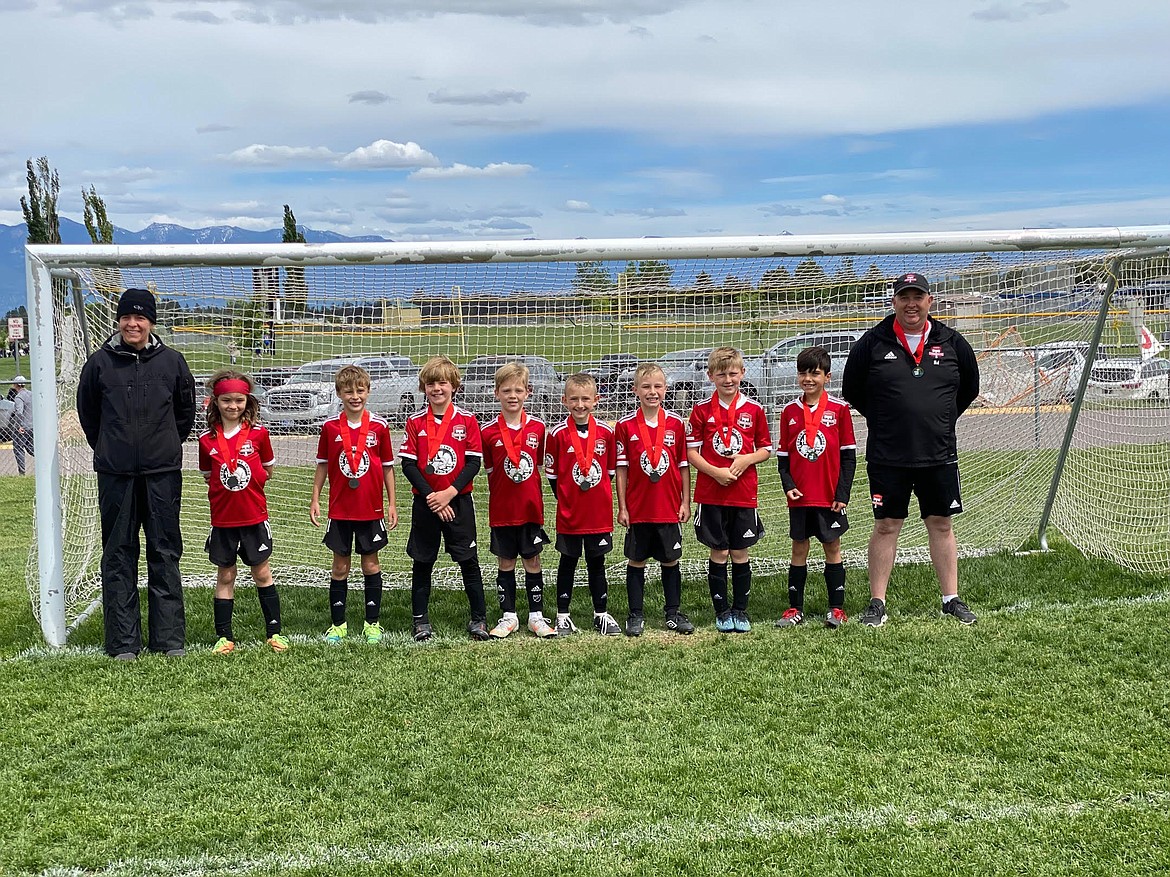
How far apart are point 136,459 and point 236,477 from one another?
0.49m

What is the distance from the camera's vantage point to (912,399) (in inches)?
203

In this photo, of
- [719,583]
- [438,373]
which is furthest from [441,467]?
[719,583]

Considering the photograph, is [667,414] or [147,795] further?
[667,414]

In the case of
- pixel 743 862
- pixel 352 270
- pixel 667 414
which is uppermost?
pixel 352 270

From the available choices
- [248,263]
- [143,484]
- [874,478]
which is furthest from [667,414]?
[143,484]

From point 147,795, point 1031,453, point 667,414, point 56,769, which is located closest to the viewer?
point 147,795

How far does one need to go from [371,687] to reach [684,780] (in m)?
1.77

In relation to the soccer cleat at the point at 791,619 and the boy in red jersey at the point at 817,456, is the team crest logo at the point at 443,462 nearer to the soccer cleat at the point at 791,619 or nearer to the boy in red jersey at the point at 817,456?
the boy in red jersey at the point at 817,456

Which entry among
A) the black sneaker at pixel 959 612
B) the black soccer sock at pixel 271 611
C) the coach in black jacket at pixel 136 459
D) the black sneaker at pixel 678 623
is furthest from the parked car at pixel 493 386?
the black sneaker at pixel 959 612

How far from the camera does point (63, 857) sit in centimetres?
321

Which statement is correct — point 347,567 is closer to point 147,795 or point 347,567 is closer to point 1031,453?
point 147,795

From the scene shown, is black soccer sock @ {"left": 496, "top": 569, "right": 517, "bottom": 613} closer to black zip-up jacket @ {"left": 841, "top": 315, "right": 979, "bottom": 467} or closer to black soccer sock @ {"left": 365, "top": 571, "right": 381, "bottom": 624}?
black soccer sock @ {"left": 365, "top": 571, "right": 381, "bottom": 624}

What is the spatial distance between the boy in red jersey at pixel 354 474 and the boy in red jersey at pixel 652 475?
1282mm

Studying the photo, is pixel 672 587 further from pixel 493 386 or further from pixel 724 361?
pixel 493 386
